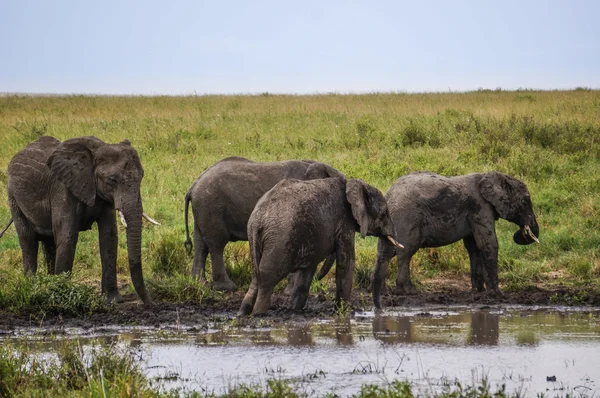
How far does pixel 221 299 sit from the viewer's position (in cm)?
1285

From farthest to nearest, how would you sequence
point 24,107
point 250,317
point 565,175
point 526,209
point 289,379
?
point 24,107, point 565,175, point 526,209, point 250,317, point 289,379

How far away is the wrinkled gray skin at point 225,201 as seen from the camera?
14.3m

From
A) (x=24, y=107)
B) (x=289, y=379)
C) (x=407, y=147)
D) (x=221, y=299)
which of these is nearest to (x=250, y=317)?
(x=221, y=299)

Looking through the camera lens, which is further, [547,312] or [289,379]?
[547,312]

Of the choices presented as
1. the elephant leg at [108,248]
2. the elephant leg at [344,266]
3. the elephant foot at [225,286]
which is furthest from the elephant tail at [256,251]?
the elephant foot at [225,286]

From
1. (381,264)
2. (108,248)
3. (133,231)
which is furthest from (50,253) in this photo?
(381,264)

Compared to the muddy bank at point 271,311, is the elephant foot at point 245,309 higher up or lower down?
higher up

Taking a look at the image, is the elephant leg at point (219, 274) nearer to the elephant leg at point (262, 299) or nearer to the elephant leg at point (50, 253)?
the elephant leg at point (50, 253)

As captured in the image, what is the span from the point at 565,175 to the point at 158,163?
28.1 ft

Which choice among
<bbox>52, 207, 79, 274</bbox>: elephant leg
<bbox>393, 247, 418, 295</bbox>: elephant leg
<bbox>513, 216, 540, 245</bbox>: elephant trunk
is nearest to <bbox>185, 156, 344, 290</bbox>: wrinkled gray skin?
<bbox>393, 247, 418, 295</bbox>: elephant leg

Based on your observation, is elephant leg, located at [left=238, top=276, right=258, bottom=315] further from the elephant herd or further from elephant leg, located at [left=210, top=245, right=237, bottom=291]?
elephant leg, located at [left=210, top=245, right=237, bottom=291]

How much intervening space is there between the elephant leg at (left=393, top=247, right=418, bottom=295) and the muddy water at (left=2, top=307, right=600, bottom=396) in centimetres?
168

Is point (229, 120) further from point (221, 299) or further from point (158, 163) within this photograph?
point (221, 299)

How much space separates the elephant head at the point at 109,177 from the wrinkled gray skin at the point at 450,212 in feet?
11.6
